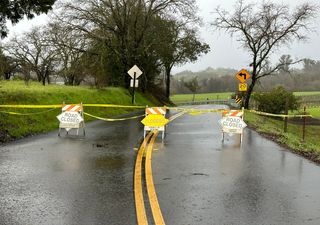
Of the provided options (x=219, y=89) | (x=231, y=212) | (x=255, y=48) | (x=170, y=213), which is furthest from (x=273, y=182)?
(x=219, y=89)

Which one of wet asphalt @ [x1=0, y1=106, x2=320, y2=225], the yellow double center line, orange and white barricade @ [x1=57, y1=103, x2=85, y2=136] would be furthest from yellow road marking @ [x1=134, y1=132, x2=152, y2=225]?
orange and white barricade @ [x1=57, y1=103, x2=85, y2=136]

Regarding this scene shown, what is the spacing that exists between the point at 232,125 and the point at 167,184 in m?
7.00

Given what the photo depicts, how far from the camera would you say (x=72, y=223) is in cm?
479

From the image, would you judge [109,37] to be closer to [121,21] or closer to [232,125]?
[121,21]

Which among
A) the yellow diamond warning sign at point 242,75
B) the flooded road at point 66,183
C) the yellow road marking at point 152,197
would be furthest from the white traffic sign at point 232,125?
the yellow diamond warning sign at point 242,75

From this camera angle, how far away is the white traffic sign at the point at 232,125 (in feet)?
43.5

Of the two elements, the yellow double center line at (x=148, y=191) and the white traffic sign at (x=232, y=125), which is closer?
the yellow double center line at (x=148, y=191)

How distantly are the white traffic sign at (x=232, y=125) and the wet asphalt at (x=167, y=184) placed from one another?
1521 mm

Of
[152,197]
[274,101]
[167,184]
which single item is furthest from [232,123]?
[274,101]

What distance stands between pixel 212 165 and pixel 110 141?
4739 millimetres

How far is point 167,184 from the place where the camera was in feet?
22.4

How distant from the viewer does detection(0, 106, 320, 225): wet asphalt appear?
5125 mm

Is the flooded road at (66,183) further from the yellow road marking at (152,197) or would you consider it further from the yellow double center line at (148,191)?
the yellow road marking at (152,197)

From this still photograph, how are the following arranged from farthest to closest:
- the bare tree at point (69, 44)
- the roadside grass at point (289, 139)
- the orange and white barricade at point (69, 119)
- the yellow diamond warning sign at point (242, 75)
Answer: the bare tree at point (69, 44) → the yellow diamond warning sign at point (242, 75) → the orange and white barricade at point (69, 119) → the roadside grass at point (289, 139)
